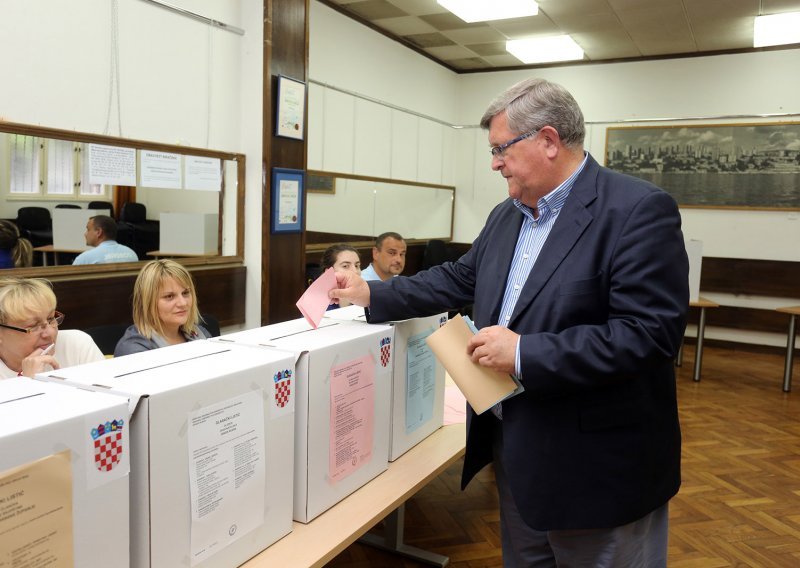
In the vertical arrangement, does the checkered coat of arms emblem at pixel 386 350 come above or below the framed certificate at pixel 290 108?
below

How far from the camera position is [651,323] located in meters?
1.25

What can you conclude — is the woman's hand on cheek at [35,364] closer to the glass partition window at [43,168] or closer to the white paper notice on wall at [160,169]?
the glass partition window at [43,168]

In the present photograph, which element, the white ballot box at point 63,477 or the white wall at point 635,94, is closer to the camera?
the white ballot box at point 63,477

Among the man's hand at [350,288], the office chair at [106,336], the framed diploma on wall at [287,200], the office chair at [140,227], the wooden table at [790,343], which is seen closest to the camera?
the man's hand at [350,288]

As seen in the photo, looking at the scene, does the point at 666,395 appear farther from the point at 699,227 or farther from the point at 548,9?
the point at 699,227

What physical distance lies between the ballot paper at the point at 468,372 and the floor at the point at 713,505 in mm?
1428

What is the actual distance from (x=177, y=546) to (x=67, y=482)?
0.27m

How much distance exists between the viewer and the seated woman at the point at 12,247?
2.90 metres

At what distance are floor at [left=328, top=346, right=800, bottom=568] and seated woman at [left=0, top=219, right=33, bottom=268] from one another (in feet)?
6.55

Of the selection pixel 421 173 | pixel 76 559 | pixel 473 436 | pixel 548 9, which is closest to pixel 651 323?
pixel 473 436

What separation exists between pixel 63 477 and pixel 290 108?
358cm

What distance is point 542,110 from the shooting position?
137 cm

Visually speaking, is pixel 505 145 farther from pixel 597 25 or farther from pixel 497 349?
pixel 597 25

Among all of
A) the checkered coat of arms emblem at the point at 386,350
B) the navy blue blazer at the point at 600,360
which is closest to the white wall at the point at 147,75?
the checkered coat of arms emblem at the point at 386,350
